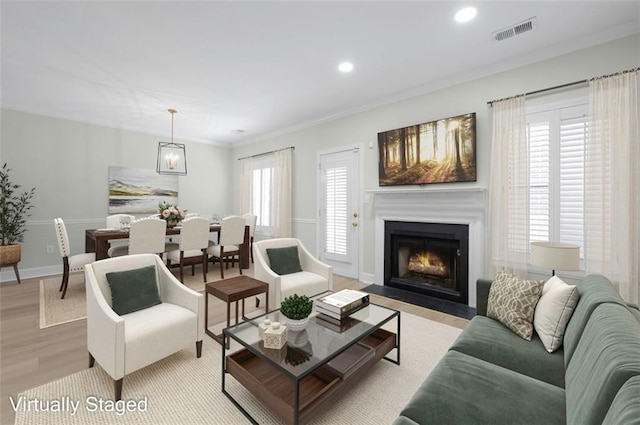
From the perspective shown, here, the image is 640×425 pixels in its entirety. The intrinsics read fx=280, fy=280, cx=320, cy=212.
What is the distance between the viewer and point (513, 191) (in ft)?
10.1

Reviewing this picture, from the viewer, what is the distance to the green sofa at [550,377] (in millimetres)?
867

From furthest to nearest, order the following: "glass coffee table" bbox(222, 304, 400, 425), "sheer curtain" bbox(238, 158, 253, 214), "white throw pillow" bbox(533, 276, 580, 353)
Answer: "sheer curtain" bbox(238, 158, 253, 214) → "white throw pillow" bbox(533, 276, 580, 353) → "glass coffee table" bbox(222, 304, 400, 425)

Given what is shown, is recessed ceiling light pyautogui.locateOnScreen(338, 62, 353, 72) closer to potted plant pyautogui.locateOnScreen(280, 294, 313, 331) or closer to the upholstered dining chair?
potted plant pyautogui.locateOnScreen(280, 294, 313, 331)

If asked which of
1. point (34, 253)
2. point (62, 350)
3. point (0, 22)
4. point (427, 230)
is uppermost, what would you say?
point (0, 22)

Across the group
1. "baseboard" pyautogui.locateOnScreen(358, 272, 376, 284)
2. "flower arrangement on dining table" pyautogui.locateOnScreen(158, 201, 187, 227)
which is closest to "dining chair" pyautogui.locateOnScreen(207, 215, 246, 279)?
"flower arrangement on dining table" pyautogui.locateOnScreen(158, 201, 187, 227)

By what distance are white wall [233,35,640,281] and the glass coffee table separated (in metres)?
2.43

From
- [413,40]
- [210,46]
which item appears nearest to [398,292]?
[413,40]

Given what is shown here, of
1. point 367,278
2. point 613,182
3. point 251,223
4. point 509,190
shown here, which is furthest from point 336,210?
point 613,182

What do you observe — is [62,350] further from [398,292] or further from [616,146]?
[616,146]

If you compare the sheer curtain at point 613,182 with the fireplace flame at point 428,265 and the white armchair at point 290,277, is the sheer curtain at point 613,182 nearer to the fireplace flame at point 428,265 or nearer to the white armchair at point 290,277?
the fireplace flame at point 428,265

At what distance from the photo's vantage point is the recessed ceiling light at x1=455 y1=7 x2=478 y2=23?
2.33 meters

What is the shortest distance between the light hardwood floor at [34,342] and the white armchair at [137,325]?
33 centimetres

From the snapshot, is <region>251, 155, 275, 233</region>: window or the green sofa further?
<region>251, 155, 275, 233</region>: window

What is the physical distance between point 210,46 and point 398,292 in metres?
3.76
